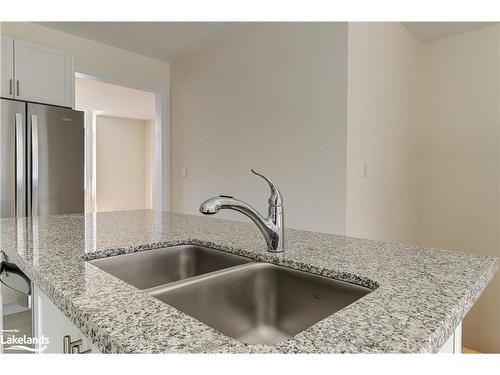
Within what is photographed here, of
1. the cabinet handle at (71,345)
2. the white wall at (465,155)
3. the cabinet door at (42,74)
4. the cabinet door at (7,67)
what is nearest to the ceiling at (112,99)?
the cabinet door at (42,74)

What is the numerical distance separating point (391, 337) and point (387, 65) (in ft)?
8.86

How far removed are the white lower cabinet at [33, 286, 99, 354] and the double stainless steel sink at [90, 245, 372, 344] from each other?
0.52ft

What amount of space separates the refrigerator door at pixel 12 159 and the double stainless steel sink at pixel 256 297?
6.32ft

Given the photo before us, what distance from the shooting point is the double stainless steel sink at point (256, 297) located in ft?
2.55

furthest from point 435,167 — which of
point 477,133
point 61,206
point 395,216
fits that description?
point 61,206

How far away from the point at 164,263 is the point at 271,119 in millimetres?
1858

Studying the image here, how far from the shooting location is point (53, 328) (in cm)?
72

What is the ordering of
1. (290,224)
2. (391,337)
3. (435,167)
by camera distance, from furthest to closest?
(435,167)
(290,224)
(391,337)

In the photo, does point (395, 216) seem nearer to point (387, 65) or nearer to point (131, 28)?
point (387, 65)

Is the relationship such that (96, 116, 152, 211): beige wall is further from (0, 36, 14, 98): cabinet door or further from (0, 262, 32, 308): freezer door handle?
(0, 262, 32, 308): freezer door handle

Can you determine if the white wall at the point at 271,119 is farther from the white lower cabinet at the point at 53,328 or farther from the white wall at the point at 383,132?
the white lower cabinet at the point at 53,328

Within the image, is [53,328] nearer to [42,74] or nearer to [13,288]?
[13,288]

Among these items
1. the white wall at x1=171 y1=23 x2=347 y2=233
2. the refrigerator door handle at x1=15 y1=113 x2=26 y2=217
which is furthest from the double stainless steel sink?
the refrigerator door handle at x1=15 y1=113 x2=26 y2=217
